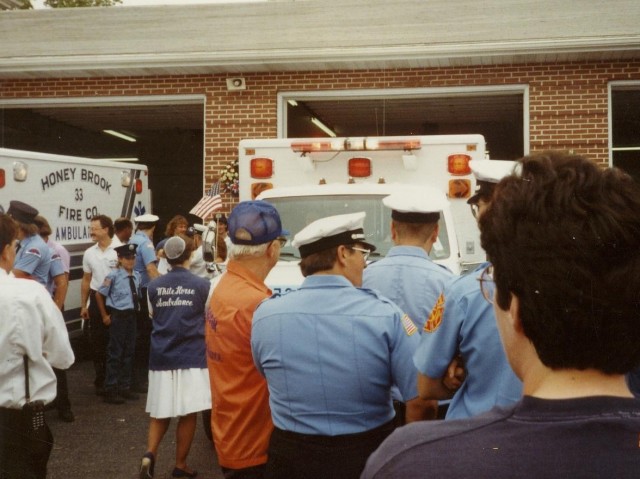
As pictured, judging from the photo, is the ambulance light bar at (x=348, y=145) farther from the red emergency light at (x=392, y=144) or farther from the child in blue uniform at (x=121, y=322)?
the child in blue uniform at (x=121, y=322)

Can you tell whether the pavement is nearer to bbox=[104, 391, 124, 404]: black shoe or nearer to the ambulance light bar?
bbox=[104, 391, 124, 404]: black shoe

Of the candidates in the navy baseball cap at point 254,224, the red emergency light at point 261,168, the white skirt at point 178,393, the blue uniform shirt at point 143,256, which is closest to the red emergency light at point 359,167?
the red emergency light at point 261,168

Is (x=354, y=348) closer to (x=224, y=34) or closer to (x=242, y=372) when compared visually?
(x=242, y=372)

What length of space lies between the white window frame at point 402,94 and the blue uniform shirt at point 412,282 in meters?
8.46

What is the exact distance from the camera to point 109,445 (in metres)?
6.85

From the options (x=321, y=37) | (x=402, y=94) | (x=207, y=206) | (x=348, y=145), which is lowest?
(x=207, y=206)

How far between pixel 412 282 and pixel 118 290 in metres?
5.51

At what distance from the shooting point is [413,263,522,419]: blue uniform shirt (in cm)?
258

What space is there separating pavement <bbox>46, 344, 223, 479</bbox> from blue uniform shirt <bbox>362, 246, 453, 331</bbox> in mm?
2884

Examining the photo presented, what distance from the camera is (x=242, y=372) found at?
337cm

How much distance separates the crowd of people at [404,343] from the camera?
114 cm

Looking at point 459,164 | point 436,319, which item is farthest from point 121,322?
point 436,319

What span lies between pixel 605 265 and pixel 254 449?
2.44 m

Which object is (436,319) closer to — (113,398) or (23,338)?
(23,338)
